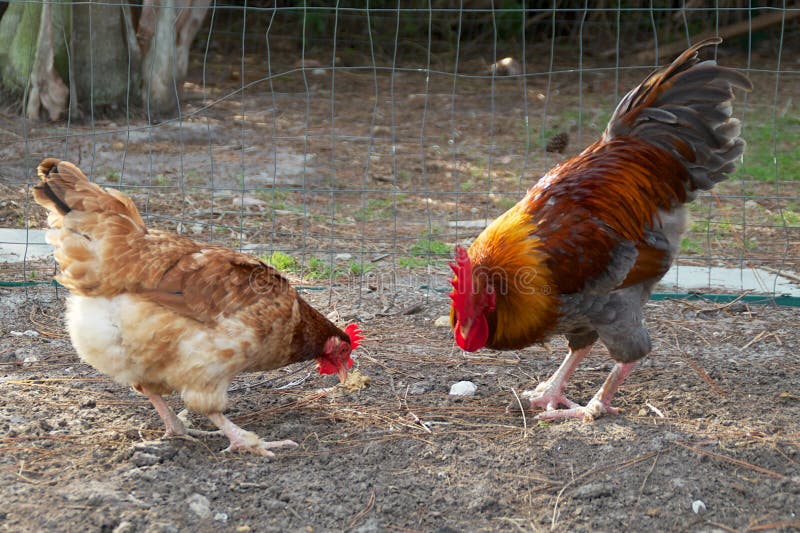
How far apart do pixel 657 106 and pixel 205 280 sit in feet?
9.16

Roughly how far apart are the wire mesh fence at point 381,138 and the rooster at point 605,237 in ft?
3.52

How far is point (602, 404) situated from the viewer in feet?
15.0

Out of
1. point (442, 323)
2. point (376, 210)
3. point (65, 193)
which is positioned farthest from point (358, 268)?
point (65, 193)

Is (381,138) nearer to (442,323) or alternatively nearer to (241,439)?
(442,323)

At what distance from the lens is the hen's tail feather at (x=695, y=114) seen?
4.70 m

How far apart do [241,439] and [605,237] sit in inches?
86.9

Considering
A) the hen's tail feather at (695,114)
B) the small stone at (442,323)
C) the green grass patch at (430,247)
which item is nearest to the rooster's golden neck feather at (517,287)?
the hen's tail feather at (695,114)

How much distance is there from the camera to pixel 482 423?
453cm

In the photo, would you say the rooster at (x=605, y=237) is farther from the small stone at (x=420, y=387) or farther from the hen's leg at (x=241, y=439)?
the hen's leg at (x=241, y=439)

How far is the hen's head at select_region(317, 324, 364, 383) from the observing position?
462 cm

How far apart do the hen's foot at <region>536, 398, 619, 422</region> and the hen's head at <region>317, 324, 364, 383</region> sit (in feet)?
3.71

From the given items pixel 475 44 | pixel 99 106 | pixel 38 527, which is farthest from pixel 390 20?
pixel 38 527

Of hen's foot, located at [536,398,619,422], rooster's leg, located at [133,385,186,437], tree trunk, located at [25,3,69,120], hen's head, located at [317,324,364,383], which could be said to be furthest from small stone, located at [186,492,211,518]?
tree trunk, located at [25,3,69,120]

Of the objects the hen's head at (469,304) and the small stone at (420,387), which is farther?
the small stone at (420,387)
